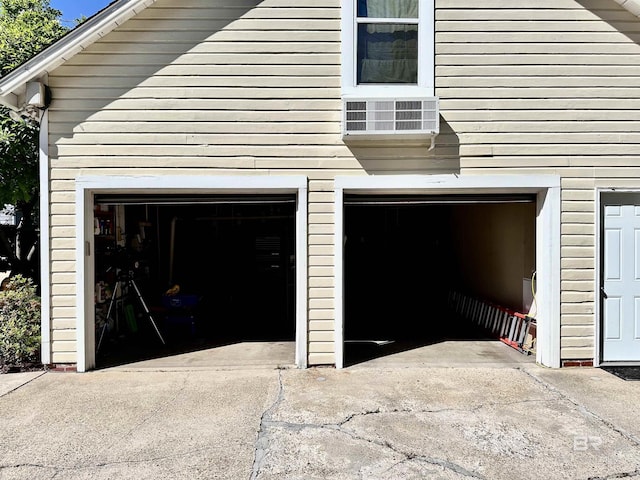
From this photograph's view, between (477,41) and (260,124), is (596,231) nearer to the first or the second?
(477,41)

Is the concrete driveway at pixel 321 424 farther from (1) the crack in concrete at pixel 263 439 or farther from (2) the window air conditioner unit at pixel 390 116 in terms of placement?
(2) the window air conditioner unit at pixel 390 116

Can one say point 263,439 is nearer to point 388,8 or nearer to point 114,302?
point 114,302

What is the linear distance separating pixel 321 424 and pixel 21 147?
6.39 meters

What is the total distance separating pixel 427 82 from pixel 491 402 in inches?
144

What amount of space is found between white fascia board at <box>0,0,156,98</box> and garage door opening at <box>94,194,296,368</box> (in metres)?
1.53

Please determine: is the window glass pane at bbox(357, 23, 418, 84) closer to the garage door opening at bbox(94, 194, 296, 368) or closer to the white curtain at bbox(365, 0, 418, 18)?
the white curtain at bbox(365, 0, 418, 18)

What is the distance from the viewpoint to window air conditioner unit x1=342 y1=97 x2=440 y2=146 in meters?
5.02

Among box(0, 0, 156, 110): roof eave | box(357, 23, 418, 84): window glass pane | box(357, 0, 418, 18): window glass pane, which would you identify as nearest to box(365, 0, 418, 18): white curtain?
box(357, 0, 418, 18): window glass pane

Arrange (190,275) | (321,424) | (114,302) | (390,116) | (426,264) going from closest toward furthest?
1. (321,424)
2. (390,116)
3. (114,302)
4. (190,275)
5. (426,264)

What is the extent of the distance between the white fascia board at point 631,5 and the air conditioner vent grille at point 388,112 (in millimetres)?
2534

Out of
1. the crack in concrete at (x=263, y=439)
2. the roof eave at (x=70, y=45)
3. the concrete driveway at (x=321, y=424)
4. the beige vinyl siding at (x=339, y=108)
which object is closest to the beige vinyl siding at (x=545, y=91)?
the beige vinyl siding at (x=339, y=108)

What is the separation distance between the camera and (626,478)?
291 cm

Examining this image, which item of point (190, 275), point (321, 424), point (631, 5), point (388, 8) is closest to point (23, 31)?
point (190, 275)

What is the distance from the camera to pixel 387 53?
210 inches
